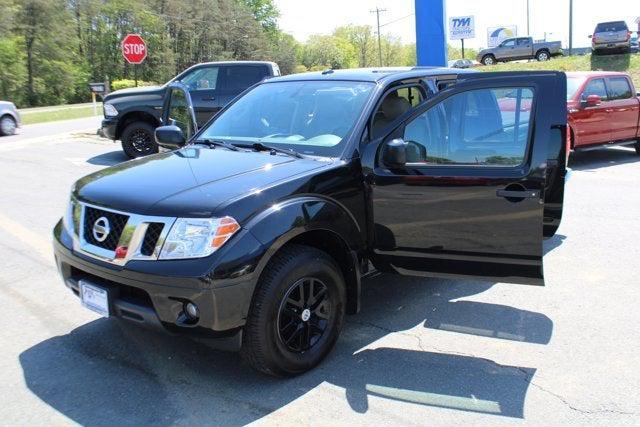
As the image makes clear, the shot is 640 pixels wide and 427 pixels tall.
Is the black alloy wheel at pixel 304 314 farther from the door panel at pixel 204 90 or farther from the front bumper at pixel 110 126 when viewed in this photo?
the front bumper at pixel 110 126

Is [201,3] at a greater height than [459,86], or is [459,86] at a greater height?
[201,3]

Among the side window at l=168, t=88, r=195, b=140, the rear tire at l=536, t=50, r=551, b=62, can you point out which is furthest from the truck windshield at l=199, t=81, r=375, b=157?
the rear tire at l=536, t=50, r=551, b=62

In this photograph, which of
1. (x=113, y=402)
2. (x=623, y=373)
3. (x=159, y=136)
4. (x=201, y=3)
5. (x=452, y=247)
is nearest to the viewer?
(x=113, y=402)

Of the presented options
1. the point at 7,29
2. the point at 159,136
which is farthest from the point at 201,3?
the point at 159,136

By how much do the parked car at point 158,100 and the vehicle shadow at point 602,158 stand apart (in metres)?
6.29

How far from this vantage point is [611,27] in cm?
2883

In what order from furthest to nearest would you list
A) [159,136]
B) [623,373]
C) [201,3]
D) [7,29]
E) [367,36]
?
[367,36] < [201,3] < [7,29] < [159,136] < [623,373]

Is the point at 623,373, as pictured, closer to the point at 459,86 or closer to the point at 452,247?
the point at 452,247

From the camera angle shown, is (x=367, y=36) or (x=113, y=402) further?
(x=367, y=36)

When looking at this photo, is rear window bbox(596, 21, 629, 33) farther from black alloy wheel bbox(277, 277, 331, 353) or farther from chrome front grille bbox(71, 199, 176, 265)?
chrome front grille bbox(71, 199, 176, 265)

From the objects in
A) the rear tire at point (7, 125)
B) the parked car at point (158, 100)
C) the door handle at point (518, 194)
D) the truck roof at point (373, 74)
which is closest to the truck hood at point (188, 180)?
the truck roof at point (373, 74)

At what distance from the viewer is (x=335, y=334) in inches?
148

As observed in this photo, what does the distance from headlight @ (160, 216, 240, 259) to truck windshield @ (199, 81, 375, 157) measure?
1.12 m

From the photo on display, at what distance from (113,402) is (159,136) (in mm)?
2361
